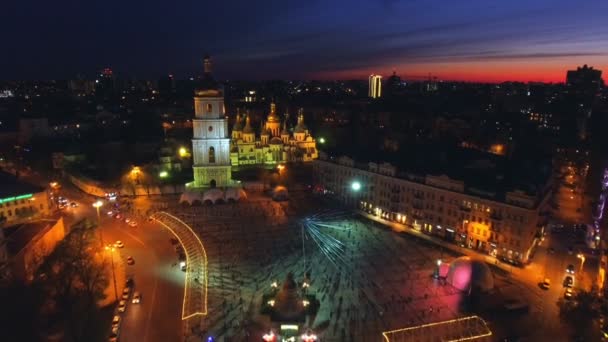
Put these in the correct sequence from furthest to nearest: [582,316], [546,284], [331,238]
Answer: [331,238] → [546,284] → [582,316]

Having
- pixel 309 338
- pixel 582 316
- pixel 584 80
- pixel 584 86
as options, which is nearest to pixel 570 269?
pixel 582 316

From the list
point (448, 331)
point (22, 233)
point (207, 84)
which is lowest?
point (448, 331)

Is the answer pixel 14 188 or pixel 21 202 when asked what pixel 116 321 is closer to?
pixel 21 202

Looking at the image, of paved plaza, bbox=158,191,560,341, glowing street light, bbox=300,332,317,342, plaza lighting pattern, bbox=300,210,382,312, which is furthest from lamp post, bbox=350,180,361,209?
glowing street light, bbox=300,332,317,342

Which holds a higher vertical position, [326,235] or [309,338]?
[326,235]

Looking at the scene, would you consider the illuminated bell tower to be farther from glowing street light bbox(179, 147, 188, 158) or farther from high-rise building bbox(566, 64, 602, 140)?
high-rise building bbox(566, 64, 602, 140)

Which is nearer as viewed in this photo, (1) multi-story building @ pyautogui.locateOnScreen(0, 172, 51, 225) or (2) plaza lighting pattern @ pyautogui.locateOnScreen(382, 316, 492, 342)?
(2) plaza lighting pattern @ pyautogui.locateOnScreen(382, 316, 492, 342)
